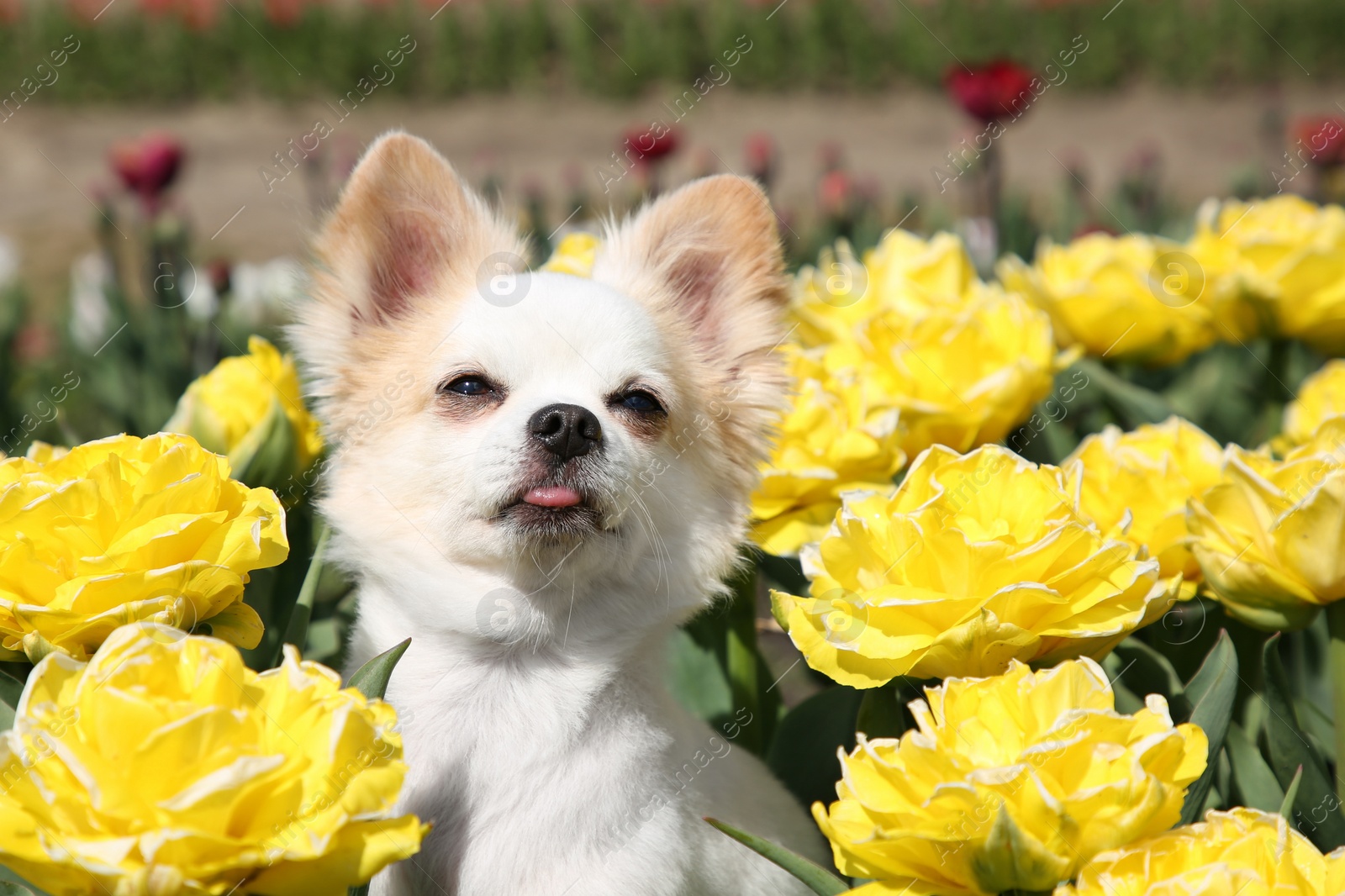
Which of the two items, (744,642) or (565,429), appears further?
(744,642)

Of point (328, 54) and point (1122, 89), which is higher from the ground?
point (328, 54)

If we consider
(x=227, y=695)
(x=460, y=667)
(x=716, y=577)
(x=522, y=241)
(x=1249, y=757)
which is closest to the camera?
(x=227, y=695)

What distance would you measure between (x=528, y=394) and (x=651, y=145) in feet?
7.00

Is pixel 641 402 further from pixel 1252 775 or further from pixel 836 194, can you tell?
pixel 836 194

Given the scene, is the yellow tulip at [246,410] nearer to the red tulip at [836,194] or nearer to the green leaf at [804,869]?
the green leaf at [804,869]

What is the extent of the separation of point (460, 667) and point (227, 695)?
85cm

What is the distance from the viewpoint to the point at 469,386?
1980mm

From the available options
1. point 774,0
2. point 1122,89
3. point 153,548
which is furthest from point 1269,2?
point 153,548

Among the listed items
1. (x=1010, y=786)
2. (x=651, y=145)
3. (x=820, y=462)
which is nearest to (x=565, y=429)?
(x=820, y=462)

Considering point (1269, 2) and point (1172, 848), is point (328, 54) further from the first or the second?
point (1172, 848)

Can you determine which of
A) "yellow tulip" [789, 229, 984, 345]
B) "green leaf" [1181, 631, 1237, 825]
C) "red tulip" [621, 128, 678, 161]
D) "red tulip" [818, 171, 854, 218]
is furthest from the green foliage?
"green leaf" [1181, 631, 1237, 825]

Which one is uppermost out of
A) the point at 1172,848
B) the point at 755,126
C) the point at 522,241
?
the point at 522,241

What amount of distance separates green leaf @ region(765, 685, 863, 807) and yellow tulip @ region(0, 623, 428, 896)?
3.27 feet

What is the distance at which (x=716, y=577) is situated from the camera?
202 cm
